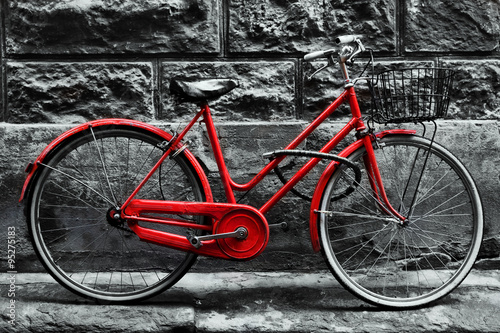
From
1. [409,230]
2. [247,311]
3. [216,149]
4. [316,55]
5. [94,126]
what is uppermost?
[316,55]

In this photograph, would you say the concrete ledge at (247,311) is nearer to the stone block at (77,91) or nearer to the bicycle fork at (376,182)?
the bicycle fork at (376,182)

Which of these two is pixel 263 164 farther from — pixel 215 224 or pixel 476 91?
pixel 476 91

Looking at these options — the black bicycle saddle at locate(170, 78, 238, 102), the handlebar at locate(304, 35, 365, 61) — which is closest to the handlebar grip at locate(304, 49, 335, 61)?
the handlebar at locate(304, 35, 365, 61)

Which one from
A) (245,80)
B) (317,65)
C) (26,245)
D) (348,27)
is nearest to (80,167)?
(26,245)

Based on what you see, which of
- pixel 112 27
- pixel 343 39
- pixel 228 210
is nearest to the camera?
pixel 343 39

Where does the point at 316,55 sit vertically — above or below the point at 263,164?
above

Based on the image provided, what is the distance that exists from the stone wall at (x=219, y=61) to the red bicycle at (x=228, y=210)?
18 cm

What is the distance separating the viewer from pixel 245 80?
3.22 metres

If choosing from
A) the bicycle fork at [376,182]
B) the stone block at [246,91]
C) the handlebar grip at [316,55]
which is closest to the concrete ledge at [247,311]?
the bicycle fork at [376,182]

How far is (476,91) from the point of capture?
10.7 feet

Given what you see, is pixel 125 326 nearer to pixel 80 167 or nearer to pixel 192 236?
pixel 192 236

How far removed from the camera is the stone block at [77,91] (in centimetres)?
319

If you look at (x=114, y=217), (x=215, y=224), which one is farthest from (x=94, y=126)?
(x=215, y=224)

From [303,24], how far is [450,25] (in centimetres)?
95
